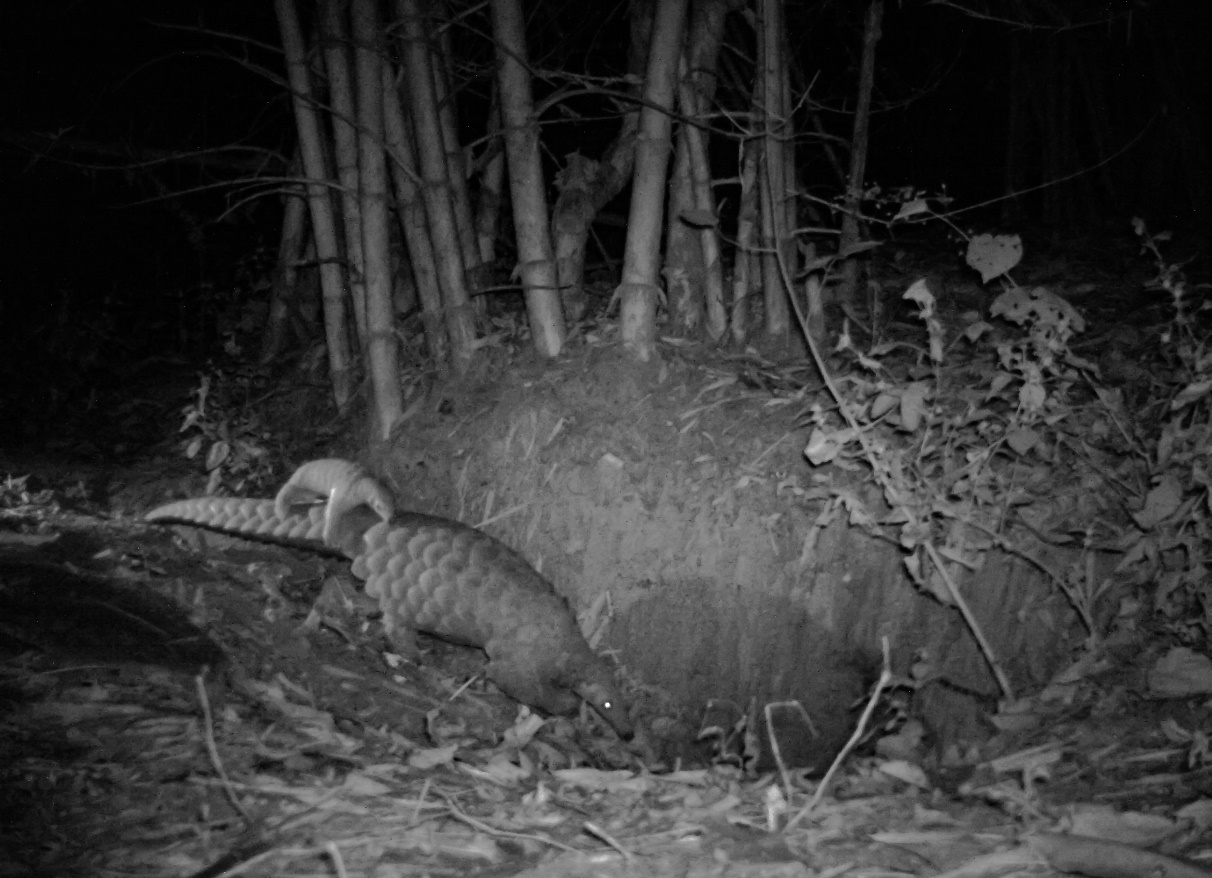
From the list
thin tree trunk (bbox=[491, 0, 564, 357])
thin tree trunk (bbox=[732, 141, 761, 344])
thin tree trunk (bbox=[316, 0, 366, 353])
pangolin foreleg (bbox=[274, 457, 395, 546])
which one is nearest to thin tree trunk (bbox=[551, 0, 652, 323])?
thin tree trunk (bbox=[491, 0, 564, 357])

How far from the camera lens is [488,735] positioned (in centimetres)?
311

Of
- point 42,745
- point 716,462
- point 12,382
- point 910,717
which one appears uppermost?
point 12,382

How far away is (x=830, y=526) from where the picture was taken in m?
3.35

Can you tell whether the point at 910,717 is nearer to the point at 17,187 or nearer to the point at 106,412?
the point at 106,412

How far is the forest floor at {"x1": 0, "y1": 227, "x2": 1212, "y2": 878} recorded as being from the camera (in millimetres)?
1883

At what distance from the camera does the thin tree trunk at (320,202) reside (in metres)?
4.45

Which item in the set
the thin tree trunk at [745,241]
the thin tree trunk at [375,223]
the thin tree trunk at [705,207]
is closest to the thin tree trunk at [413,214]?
the thin tree trunk at [375,223]

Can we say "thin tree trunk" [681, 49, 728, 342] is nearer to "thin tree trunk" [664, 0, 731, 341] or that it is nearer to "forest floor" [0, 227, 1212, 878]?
"thin tree trunk" [664, 0, 731, 341]

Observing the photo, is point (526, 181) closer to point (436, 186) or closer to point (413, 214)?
point (436, 186)

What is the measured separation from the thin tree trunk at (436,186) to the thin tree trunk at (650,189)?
829mm

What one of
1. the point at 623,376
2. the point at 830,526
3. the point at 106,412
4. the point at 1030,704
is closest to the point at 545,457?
the point at 623,376

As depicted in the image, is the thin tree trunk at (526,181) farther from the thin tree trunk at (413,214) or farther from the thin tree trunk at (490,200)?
the thin tree trunk at (490,200)

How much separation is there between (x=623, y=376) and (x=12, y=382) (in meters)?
4.90

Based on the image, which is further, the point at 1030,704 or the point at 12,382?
the point at 12,382
